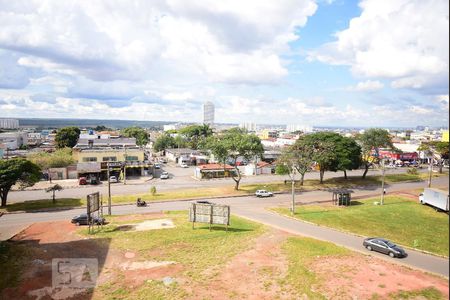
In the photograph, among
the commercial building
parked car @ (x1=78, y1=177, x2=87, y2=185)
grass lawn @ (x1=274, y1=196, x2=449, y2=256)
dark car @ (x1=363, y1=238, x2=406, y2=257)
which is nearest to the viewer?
dark car @ (x1=363, y1=238, x2=406, y2=257)

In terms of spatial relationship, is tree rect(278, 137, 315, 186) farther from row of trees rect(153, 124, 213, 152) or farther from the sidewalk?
row of trees rect(153, 124, 213, 152)

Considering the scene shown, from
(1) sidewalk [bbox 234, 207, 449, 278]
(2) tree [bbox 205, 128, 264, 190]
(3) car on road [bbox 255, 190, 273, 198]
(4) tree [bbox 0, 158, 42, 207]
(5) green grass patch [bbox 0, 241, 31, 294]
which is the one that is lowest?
(1) sidewalk [bbox 234, 207, 449, 278]

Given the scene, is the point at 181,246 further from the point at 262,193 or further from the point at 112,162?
the point at 112,162

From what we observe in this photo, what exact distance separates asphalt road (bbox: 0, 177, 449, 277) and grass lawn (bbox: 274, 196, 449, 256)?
2.26 meters

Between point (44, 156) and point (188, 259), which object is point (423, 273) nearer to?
point (188, 259)

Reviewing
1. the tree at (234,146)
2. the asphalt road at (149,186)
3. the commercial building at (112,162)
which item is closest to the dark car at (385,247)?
the tree at (234,146)

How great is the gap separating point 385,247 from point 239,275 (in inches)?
560

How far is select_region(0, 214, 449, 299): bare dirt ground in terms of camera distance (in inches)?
749

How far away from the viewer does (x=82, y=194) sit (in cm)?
5341

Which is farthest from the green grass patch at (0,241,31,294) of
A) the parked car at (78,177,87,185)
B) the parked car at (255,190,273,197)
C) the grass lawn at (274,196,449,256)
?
the parked car at (255,190,273,197)

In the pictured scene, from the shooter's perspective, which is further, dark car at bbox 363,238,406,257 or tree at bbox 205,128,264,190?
tree at bbox 205,128,264,190

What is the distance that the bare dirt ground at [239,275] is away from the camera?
62.4 feet

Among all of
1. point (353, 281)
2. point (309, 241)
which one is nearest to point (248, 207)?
point (309, 241)

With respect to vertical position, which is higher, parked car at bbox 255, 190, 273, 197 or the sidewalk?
parked car at bbox 255, 190, 273, 197
